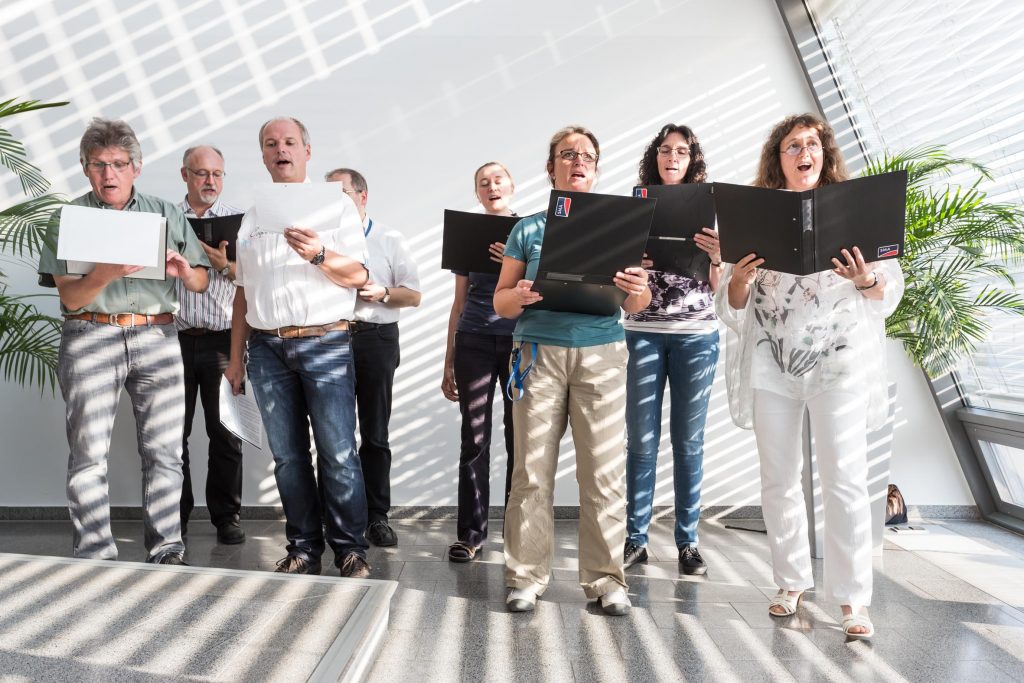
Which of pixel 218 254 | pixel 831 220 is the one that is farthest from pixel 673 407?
pixel 218 254

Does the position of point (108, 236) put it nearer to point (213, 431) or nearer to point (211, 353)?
point (211, 353)

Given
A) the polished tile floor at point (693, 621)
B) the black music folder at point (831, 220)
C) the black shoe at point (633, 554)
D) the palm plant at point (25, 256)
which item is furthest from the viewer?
the black shoe at point (633, 554)

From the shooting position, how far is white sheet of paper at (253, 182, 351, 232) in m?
2.99

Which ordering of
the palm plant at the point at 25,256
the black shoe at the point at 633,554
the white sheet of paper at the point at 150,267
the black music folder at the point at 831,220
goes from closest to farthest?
1. the black music folder at the point at 831,220
2. the palm plant at the point at 25,256
3. the white sheet of paper at the point at 150,267
4. the black shoe at the point at 633,554

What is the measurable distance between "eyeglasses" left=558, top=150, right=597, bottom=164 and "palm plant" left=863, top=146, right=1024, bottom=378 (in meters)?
1.55

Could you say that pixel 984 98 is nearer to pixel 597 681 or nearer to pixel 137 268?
pixel 597 681

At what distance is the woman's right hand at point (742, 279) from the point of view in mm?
2873

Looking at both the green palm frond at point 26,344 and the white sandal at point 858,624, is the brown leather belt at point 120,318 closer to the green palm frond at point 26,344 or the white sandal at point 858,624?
the green palm frond at point 26,344

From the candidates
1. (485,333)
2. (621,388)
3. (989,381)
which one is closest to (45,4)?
(485,333)

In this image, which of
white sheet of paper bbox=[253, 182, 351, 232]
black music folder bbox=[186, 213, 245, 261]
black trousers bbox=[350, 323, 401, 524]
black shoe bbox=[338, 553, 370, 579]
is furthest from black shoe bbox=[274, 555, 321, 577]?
black music folder bbox=[186, 213, 245, 261]

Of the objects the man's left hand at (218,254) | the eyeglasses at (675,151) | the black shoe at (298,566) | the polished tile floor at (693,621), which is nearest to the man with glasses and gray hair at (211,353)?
the man's left hand at (218,254)

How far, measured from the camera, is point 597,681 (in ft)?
7.86

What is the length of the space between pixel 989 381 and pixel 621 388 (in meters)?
2.48

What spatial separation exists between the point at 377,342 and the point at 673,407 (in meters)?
1.38
